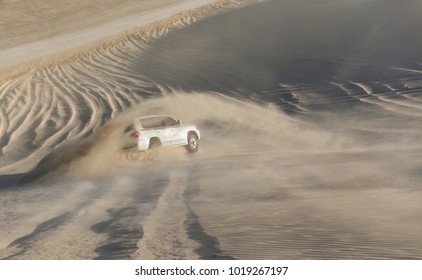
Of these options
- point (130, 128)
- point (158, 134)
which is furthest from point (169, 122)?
point (130, 128)

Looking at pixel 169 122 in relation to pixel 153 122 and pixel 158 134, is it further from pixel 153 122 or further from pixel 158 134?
pixel 158 134

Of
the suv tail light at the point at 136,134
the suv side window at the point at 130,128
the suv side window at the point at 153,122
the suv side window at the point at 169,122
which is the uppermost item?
the suv side window at the point at 169,122

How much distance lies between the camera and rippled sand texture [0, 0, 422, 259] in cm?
879

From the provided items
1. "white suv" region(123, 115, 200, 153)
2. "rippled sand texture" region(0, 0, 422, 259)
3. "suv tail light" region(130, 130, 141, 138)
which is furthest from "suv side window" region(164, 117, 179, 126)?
"suv tail light" region(130, 130, 141, 138)

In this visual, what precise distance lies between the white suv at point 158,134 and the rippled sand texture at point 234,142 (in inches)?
13.6

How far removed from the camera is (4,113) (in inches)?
1206

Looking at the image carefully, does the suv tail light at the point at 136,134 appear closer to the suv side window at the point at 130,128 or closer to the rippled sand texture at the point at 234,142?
the suv side window at the point at 130,128

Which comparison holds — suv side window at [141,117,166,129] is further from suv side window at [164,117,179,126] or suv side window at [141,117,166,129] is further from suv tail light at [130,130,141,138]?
suv tail light at [130,130,141,138]

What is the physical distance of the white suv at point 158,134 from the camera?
1797 centimetres

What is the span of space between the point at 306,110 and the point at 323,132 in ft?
12.1

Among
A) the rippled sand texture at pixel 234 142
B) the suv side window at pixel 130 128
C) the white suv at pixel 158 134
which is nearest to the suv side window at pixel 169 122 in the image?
the white suv at pixel 158 134

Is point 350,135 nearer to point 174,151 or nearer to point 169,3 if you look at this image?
point 174,151

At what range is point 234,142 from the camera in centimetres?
2273

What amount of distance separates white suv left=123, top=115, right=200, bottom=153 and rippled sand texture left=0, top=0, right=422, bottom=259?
1.13 ft
